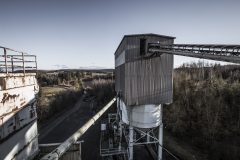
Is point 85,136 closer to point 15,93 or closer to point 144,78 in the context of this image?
point 144,78

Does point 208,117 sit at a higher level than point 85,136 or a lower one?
higher

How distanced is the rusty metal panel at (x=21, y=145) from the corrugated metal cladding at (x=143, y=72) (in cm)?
596

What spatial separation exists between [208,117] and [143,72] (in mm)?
15048

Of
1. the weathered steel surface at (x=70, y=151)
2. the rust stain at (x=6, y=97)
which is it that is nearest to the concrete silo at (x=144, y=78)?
the weathered steel surface at (x=70, y=151)

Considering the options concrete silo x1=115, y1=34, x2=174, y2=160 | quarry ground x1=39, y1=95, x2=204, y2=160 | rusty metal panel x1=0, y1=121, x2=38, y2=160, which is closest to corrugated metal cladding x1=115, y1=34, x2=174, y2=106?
concrete silo x1=115, y1=34, x2=174, y2=160

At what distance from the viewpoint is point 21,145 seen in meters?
8.73

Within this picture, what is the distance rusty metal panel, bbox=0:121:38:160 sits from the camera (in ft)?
24.3

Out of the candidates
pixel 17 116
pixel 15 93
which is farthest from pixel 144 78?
pixel 17 116

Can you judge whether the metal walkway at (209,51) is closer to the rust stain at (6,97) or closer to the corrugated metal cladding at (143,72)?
the corrugated metal cladding at (143,72)

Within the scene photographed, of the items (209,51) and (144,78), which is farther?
(144,78)

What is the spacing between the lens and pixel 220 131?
21.4 m

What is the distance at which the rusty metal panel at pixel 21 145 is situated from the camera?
7.40 m

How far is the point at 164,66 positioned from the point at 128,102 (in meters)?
3.48

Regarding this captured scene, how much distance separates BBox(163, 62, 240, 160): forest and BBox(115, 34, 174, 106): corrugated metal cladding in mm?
9835
